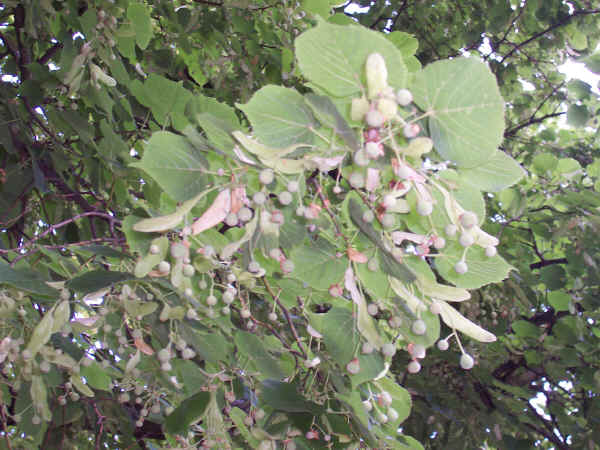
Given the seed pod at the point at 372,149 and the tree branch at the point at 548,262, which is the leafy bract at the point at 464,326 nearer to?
the seed pod at the point at 372,149

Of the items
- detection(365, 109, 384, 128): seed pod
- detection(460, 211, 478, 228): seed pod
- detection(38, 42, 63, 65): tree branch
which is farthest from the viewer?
detection(38, 42, 63, 65): tree branch

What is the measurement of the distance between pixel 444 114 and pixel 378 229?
0.26m

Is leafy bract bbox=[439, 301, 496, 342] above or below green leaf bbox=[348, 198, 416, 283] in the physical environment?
below

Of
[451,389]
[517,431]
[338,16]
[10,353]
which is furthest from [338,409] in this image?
[517,431]

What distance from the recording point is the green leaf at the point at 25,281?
1.20 metres

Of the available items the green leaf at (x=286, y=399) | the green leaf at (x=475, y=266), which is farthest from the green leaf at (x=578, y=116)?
the green leaf at (x=286, y=399)

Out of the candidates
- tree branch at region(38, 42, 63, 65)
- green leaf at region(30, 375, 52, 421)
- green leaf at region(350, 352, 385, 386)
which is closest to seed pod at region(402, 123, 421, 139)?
green leaf at region(350, 352, 385, 386)

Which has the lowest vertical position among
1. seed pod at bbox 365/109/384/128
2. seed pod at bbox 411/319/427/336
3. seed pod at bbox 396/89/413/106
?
seed pod at bbox 411/319/427/336

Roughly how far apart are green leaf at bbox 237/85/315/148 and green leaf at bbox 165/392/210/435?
0.83 m

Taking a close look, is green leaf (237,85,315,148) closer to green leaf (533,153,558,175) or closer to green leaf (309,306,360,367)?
green leaf (309,306,360,367)

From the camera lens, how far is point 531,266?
3527 millimetres

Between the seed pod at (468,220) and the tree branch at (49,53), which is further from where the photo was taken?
the tree branch at (49,53)

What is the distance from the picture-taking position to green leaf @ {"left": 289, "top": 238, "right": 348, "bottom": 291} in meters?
1.05

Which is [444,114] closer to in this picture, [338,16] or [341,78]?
[341,78]
